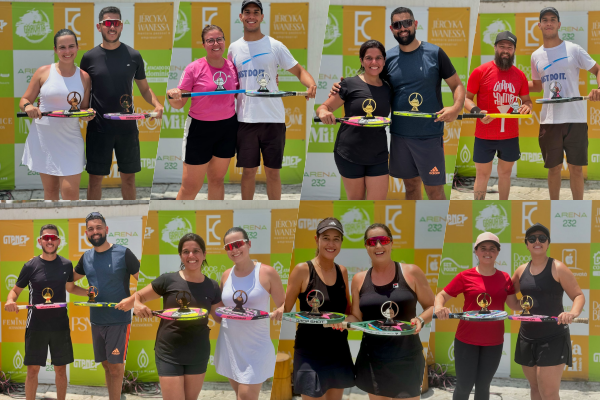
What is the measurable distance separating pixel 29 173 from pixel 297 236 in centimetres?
240

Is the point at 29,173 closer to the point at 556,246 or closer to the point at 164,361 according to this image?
the point at 164,361

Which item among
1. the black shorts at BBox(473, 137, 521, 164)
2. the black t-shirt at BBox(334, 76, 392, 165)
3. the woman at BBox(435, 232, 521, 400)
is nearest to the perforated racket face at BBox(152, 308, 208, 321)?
the black t-shirt at BBox(334, 76, 392, 165)

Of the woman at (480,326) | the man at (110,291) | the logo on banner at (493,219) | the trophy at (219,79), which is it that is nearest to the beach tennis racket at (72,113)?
the man at (110,291)

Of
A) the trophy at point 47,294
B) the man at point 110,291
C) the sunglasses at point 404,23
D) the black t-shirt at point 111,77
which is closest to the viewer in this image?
the sunglasses at point 404,23

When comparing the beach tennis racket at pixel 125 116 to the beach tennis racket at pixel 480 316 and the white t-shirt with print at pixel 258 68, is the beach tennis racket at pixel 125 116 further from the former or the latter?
the beach tennis racket at pixel 480 316

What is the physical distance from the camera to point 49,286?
573 centimetres

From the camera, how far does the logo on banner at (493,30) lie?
523 centimetres

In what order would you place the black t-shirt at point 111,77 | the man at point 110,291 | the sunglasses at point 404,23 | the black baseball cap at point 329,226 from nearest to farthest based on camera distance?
the sunglasses at point 404,23, the black baseball cap at point 329,226, the black t-shirt at point 111,77, the man at point 110,291

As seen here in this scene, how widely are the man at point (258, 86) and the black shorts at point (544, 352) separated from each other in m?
2.48

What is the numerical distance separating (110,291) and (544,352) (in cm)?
359

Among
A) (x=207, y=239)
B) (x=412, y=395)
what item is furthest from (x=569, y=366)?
(x=207, y=239)

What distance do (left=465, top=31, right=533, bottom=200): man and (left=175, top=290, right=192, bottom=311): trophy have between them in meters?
2.53

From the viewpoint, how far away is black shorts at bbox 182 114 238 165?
5.21 meters

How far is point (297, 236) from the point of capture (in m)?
5.30
